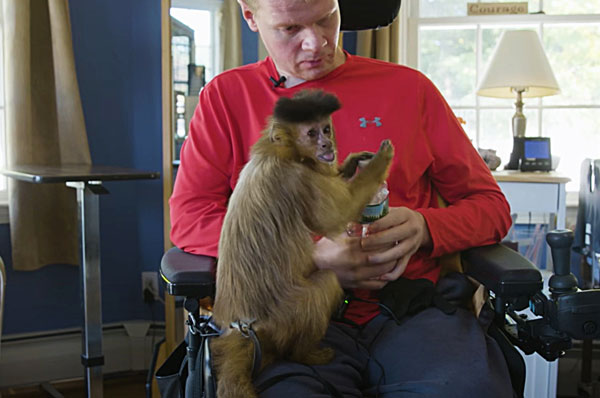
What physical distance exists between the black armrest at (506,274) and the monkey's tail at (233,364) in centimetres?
53

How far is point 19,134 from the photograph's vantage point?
2605 mm

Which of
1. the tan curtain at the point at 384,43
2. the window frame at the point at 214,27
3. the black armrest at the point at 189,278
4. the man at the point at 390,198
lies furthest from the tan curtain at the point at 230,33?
the black armrest at the point at 189,278

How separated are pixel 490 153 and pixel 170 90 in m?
1.55

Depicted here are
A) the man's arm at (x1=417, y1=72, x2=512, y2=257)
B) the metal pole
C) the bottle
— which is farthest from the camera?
the metal pole

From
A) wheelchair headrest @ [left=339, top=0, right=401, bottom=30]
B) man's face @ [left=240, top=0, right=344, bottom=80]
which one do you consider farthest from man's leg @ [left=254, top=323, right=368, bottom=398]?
wheelchair headrest @ [left=339, top=0, right=401, bottom=30]

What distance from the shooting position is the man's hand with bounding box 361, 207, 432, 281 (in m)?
1.38

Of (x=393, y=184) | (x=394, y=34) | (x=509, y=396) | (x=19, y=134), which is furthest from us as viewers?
(x=394, y=34)

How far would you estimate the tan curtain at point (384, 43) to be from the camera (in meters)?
3.15

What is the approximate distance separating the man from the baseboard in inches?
67.2

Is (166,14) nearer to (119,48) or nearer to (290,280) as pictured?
(119,48)

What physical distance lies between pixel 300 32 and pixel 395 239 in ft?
1.90

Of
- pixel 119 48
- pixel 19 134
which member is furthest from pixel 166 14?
pixel 19 134

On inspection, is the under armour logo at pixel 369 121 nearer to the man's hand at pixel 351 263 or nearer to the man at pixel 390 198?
the man at pixel 390 198

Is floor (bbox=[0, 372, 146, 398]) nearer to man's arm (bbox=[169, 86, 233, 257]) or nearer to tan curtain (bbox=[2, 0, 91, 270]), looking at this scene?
tan curtain (bbox=[2, 0, 91, 270])
